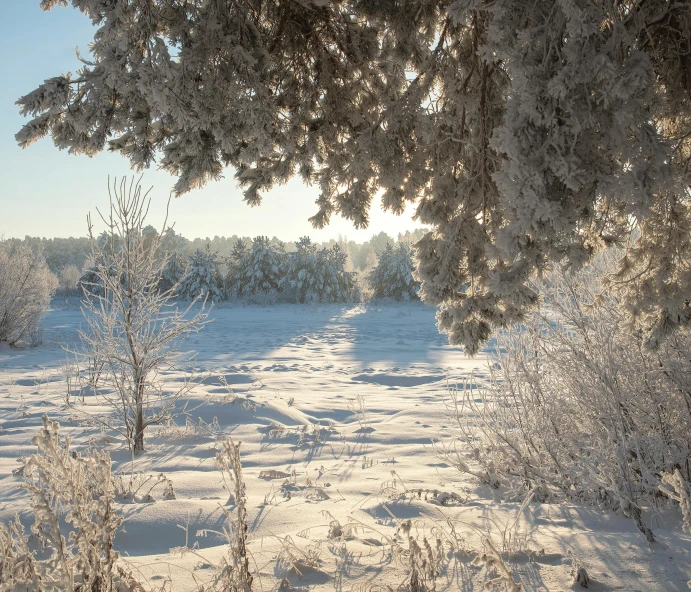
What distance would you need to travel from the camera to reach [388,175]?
130 inches

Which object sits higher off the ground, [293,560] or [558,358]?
[558,358]

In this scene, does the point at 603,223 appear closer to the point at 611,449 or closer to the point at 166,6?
the point at 611,449

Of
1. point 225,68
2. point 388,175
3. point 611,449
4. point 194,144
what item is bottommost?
point 611,449

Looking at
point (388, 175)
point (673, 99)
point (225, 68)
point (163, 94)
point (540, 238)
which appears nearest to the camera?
point (540, 238)

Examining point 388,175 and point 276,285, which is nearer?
point 388,175

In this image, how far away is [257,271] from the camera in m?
26.4

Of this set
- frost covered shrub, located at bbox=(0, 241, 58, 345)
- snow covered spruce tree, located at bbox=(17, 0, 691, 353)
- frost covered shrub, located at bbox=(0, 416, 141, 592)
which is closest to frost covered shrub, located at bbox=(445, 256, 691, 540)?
snow covered spruce tree, located at bbox=(17, 0, 691, 353)

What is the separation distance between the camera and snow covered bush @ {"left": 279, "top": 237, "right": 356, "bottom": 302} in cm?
2638

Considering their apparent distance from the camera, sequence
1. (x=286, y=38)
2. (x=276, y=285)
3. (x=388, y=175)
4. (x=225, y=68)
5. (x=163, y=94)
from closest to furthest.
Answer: (x=163, y=94), (x=225, y=68), (x=388, y=175), (x=286, y=38), (x=276, y=285)

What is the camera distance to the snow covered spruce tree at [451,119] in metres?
2.15

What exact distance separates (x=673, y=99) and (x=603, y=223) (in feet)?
2.79

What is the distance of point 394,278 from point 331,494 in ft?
77.9

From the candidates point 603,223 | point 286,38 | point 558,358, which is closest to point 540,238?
point 603,223

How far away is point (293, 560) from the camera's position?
2.41 meters
